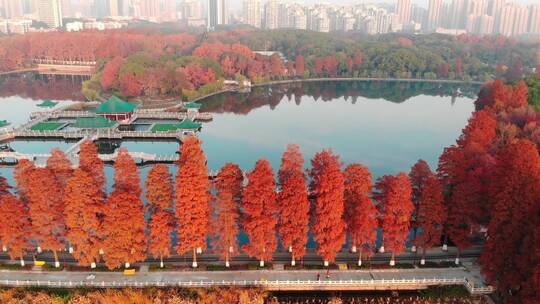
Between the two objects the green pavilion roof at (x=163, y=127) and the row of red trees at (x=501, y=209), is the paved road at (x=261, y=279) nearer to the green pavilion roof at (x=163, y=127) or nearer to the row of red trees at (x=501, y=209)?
the row of red trees at (x=501, y=209)

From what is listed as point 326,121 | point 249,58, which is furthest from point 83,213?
point 249,58

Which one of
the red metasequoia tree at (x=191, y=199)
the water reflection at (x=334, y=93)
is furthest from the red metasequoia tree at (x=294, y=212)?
the water reflection at (x=334, y=93)

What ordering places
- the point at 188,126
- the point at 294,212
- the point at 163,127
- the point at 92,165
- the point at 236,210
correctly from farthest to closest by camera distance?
the point at 188,126
the point at 163,127
the point at 92,165
the point at 236,210
the point at 294,212

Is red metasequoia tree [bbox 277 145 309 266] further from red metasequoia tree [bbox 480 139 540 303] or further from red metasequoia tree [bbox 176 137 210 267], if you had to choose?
red metasequoia tree [bbox 480 139 540 303]

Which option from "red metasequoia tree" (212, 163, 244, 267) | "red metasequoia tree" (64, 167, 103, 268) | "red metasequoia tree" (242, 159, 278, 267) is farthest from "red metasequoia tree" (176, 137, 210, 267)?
"red metasequoia tree" (64, 167, 103, 268)

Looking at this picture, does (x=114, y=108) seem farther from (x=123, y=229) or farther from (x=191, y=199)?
(x=191, y=199)

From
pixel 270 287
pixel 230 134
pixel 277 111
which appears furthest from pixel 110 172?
pixel 277 111
